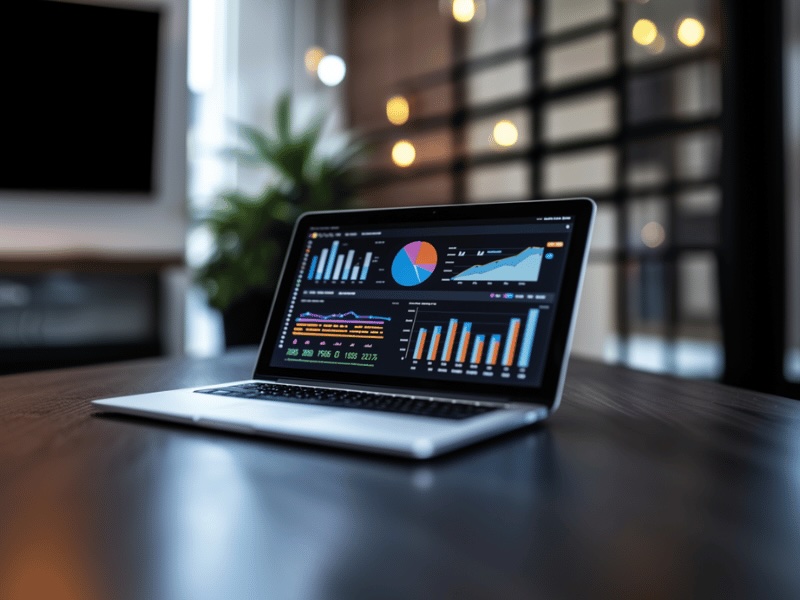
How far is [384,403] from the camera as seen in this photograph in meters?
0.69

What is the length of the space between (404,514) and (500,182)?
3916 millimetres

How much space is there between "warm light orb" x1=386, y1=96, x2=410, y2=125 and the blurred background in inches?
0.6

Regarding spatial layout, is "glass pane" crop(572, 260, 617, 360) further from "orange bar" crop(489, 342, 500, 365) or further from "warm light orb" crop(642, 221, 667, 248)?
"orange bar" crop(489, 342, 500, 365)

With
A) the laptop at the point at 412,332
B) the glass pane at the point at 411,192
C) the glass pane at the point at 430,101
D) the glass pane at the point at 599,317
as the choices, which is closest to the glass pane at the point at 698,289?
the glass pane at the point at 599,317

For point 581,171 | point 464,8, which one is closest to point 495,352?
point 464,8

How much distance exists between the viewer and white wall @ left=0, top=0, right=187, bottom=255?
4035 millimetres

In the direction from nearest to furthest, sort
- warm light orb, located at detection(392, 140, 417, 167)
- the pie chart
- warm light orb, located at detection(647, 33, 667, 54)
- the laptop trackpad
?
the laptop trackpad
the pie chart
warm light orb, located at detection(647, 33, 667, 54)
warm light orb, located at detection(392, 140, 417, 167)

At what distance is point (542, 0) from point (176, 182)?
2.30 metres

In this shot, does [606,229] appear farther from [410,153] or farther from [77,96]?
[77,96]

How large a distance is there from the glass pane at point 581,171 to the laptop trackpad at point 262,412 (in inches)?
124

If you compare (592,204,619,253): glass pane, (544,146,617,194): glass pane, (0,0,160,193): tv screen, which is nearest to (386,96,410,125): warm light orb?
(544,146,617,194): glass pane

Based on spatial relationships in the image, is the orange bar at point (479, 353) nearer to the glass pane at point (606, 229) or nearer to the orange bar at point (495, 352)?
the orange bar at point (495, 352)

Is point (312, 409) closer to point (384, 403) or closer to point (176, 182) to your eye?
point (384, 403)

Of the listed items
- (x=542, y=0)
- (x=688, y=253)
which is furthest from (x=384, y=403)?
(x=542, y=0)
